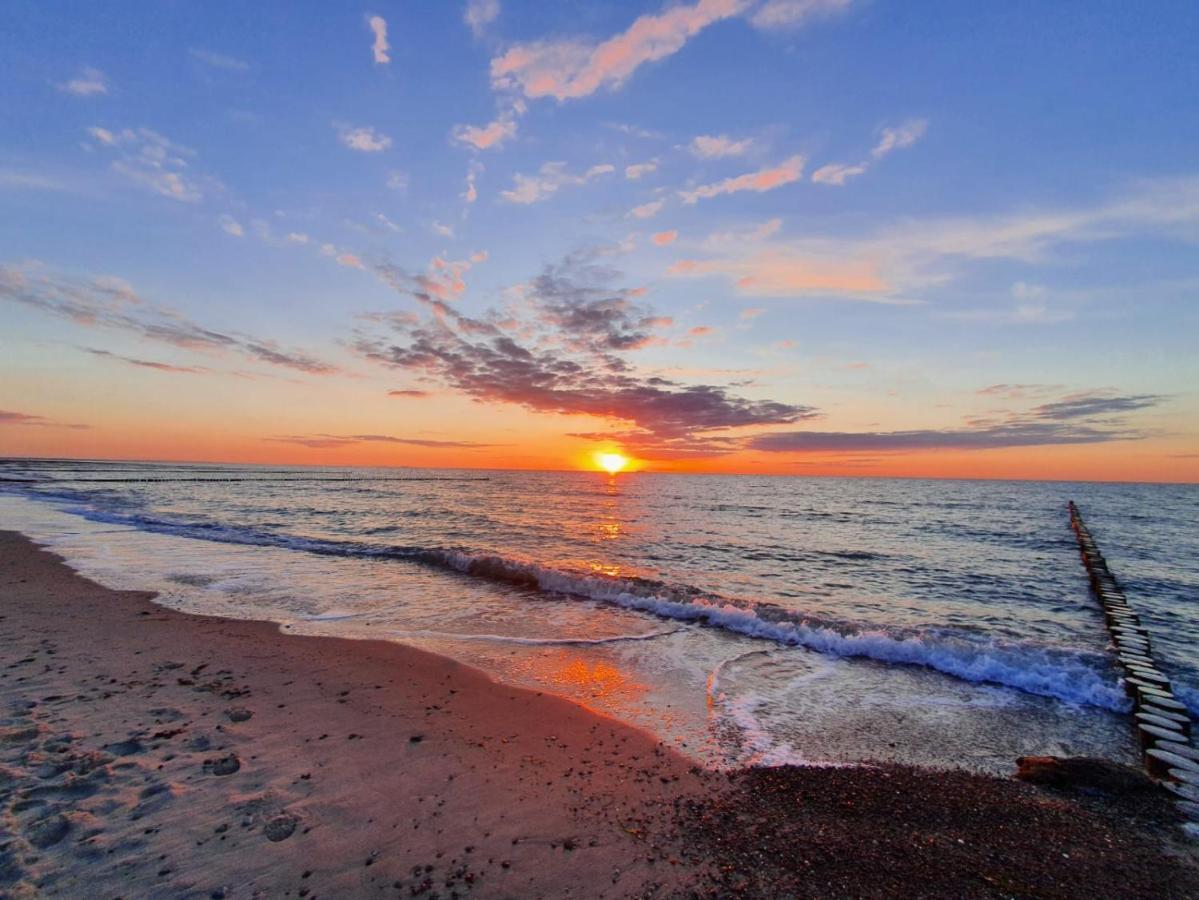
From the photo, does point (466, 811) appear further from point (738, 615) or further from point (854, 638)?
point (854, 638)

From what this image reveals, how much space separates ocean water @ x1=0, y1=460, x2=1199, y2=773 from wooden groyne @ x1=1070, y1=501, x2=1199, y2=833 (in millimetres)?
283

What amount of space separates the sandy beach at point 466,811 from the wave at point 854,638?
4.23 m

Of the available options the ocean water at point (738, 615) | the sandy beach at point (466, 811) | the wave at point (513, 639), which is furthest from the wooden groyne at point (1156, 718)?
the wave at point (513, 639)

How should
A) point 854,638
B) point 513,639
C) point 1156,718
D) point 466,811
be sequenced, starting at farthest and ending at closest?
point 854,638 < point 513,639 < point 1156,718 < point 466,811

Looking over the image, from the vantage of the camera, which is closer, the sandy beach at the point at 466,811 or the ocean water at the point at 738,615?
Answer: the sandy beach at the point at 466,811

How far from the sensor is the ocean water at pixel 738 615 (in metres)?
7.98

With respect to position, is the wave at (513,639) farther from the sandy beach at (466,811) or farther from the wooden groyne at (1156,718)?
the wooden groyne at (1156,718)

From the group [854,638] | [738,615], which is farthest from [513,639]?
[854,638]

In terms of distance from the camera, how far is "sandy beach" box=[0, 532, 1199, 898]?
423cm

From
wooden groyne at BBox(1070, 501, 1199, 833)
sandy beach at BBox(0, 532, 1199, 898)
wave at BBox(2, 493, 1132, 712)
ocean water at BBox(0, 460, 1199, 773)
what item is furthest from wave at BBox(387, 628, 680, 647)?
wooden groyne at BBox(1070, 501, 1199, 833)

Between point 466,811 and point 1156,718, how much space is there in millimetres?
10420

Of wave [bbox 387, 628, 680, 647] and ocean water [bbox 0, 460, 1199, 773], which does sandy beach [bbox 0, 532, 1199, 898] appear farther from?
wave [bbox 387, 628, 680, 647]

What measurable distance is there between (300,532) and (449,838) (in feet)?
92.0

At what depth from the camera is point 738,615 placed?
13.4m
